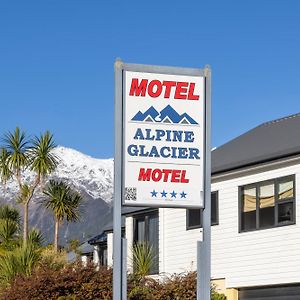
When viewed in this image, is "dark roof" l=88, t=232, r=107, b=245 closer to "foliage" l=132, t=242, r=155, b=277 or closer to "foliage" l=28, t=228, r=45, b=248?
"foliage" l=28, t=228, r=45, b=248

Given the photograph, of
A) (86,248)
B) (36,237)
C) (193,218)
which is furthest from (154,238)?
(86,248)

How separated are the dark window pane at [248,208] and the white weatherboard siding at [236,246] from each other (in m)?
0.28

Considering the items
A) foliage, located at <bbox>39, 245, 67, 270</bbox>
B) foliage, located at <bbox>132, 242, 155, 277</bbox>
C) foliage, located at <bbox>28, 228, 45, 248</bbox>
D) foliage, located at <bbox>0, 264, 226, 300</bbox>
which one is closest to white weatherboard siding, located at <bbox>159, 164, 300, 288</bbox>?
foliage, located at <bbox>132, 242, 155, 277</bbox>

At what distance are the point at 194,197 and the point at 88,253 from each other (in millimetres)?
34349

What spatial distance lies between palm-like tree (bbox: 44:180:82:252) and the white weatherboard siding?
12.7m

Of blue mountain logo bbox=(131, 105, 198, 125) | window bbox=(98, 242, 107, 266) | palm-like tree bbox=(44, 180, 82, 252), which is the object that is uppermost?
palm-like tree bbox=(44, 180, 82, 252)

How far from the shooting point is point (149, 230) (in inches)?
1560

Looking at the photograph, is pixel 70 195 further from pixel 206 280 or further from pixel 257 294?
pixel 206 280

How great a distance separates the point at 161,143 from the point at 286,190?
585 inches

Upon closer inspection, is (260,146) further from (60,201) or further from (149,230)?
(60,201)

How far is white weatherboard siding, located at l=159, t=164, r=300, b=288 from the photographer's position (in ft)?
103

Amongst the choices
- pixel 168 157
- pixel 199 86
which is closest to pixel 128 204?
pixel 168 157

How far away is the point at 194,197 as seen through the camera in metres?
17.7

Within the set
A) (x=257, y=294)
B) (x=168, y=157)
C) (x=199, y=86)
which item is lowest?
(x=257, y=294)
